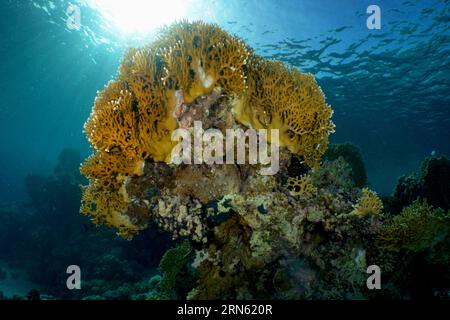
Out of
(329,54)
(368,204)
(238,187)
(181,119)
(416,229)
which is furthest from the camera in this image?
(329,54)

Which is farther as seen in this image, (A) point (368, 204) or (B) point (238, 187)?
(B) point (238, 187)

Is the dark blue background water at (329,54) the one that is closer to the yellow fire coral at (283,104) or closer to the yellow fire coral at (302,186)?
the yellow fire coral at (283,104)

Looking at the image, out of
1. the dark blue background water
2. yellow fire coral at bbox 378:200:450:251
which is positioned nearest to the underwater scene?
yellow fire coral at bbox 378:200:450:251

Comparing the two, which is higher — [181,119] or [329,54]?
[329,54]

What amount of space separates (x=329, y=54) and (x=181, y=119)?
19088 mm

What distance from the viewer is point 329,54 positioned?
66.1 ft

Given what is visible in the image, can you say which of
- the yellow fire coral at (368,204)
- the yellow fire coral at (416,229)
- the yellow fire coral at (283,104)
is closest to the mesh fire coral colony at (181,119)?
the yellow fire coral at (283,104)

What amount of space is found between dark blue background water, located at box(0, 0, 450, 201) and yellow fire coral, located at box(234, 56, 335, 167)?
3.04 m

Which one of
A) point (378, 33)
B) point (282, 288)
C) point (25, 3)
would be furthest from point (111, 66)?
point (282, 288)

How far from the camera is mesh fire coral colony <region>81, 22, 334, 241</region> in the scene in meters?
4.01

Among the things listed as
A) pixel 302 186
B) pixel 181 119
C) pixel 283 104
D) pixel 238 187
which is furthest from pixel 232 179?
pixel 283 104

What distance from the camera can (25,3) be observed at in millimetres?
21109

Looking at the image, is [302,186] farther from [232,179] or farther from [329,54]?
[329,54]

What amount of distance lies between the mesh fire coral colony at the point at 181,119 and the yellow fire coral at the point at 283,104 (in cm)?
2
